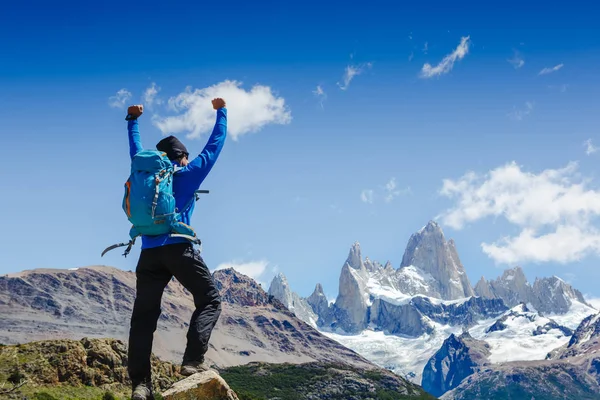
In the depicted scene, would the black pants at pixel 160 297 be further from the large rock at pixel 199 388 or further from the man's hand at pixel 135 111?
the man's hand at pixel 135 111

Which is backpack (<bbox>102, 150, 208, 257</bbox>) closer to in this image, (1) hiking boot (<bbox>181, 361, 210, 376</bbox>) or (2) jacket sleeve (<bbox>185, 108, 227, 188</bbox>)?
(2) jacket sleeve (<bbox>185, 108, 227, 188</bbox>)

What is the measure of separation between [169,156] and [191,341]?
2.85 meters

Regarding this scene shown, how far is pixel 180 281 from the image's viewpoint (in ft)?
31.2

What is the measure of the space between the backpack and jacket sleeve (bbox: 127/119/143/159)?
0.96 meters

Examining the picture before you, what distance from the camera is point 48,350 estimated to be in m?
72.8

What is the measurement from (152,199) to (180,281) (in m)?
1.25

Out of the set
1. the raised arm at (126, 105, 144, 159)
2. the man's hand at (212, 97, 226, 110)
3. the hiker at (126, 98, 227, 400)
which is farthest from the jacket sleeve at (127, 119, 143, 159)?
the man's hand at (212, 97, 226, 110)

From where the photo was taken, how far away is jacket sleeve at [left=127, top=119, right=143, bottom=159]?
10625 millimetres

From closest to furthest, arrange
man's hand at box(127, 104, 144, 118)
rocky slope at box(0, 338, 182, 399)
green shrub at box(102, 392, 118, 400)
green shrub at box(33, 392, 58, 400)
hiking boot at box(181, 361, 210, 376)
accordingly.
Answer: hiking boot at box(181, 361, 210, 376)
man's hand at box(127, 104, 144, 118)
green shrub at box(33, 392, 58, 400)
rocky slope at box(0, 338, 182, 399)
green shrub at box(102, 392, 118, 400)

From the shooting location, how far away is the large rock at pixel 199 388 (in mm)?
9820

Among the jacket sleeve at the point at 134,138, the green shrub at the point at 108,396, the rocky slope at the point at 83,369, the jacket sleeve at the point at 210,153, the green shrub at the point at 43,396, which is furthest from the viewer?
the green shrub at the point at 108,396

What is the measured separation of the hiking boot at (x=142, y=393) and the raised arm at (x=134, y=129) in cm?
354

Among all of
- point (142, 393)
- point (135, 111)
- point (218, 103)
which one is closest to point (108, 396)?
point (135, 111)

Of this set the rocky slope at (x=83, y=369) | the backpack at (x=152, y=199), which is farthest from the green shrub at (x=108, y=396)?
the backpack at (x=152, y=199)
